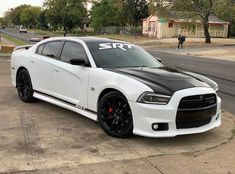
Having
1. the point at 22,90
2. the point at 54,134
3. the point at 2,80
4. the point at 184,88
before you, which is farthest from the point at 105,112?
the point at 2,80

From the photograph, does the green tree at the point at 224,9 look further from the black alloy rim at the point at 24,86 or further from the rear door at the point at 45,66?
the rear door at the point at 45,66

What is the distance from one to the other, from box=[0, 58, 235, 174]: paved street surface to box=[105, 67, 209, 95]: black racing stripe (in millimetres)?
817

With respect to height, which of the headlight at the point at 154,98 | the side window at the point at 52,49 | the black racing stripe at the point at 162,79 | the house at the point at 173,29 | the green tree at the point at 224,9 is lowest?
the house at the point at 173,29

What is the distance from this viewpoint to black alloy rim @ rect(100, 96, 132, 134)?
19.1 feet

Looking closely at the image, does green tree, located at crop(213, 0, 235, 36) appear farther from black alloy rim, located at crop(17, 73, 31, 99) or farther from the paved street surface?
the paved street surface

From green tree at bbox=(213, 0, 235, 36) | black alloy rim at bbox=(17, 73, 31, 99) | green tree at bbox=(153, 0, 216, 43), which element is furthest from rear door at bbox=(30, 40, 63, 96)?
green tree at bbox=(213, 0, 235, 36)

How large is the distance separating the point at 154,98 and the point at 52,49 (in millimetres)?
2935

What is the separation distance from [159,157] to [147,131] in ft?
1.69

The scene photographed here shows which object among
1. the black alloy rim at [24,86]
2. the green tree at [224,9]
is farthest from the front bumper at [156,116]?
the green tree at [224,9]

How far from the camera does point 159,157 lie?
5180mm

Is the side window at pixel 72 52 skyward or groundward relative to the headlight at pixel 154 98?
skyward

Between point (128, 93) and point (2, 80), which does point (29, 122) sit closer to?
point (128, 93)

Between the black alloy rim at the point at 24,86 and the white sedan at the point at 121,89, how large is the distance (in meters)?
0.10

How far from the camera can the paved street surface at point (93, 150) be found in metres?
4.73
